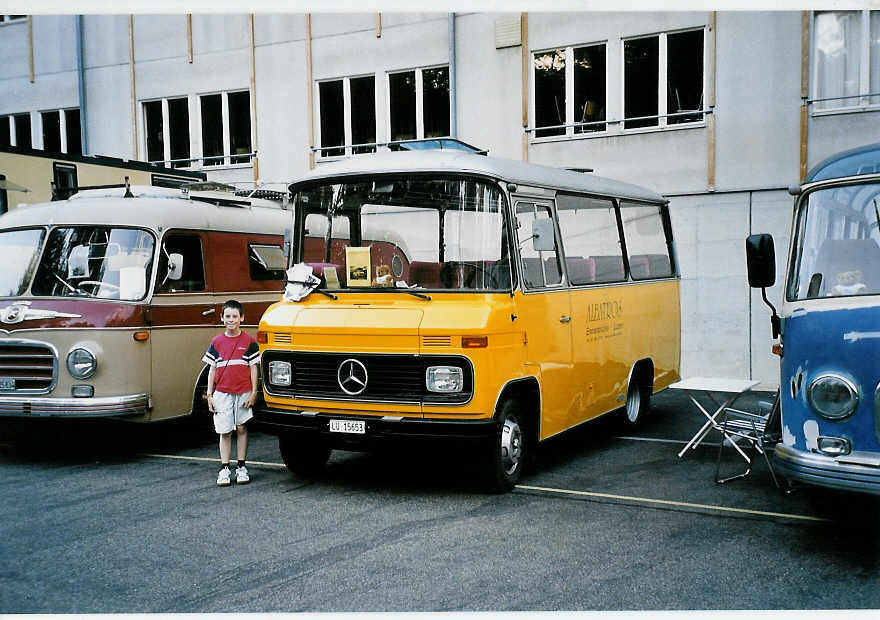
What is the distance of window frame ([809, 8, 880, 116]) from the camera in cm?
1368

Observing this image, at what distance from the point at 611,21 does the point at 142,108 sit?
1062cm

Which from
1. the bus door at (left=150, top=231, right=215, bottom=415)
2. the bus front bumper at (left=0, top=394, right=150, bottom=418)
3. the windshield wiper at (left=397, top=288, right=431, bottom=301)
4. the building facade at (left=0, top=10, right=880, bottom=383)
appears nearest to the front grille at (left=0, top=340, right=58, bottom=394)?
the bus front bumper at (left=0, top=394, right=150, bottom=418)

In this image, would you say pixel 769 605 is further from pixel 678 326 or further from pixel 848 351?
pixel 678 326

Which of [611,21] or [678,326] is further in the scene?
[611,21]

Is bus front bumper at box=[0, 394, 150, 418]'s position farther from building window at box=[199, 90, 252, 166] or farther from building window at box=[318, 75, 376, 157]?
building window at box=[199, 90, 252, 166]

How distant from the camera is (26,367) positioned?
29.3 feet

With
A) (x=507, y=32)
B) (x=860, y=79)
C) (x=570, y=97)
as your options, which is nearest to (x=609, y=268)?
(x=860, y=79)

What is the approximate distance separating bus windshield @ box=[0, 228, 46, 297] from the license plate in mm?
4015

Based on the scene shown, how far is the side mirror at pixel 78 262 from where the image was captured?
30.7 ft

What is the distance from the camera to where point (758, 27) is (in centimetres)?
1431

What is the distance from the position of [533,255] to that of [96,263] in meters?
4.57

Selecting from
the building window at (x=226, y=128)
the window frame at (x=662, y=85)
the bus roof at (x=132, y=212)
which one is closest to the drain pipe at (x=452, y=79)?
the window frame at (x=662, y=85)

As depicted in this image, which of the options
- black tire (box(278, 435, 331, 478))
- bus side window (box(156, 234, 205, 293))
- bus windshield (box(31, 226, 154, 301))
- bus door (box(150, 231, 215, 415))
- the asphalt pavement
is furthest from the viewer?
bus side window (box(156, 234, 205, 293))

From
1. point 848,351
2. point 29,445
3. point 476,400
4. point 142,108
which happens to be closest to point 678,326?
point 476,400
